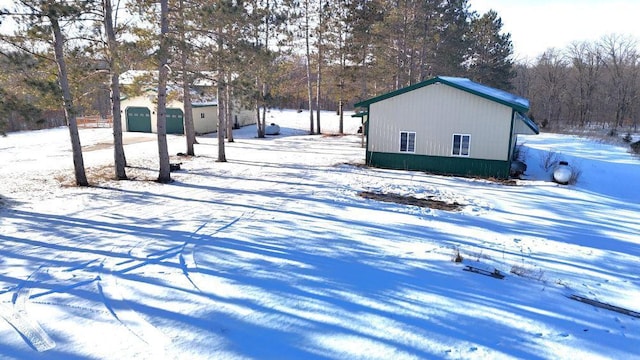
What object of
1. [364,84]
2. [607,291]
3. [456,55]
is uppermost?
[456,55]

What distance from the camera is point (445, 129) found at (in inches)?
634

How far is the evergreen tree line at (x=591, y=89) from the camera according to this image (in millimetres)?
45250

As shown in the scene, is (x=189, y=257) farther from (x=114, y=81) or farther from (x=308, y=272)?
(x=114, y=81)

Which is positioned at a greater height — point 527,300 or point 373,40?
point 373,40

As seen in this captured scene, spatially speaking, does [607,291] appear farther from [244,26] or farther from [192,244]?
[244,26]

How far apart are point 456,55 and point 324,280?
2930 cm

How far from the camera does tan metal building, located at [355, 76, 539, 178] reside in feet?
50.2

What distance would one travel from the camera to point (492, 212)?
→ 10188 mm

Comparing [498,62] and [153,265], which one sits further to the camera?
[498,62]

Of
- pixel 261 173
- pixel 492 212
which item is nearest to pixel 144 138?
pixel 261 173

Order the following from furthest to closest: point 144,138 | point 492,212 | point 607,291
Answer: point 144,138 → point 492,212 → point 607,291

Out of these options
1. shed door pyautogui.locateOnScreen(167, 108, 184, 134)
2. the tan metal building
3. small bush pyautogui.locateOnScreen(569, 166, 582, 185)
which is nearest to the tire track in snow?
the tan metal building

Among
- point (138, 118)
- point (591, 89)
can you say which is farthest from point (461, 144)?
point (591, 89)

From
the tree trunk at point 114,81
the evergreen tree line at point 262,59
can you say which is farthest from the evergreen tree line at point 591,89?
the tree trunk at point 114,81
